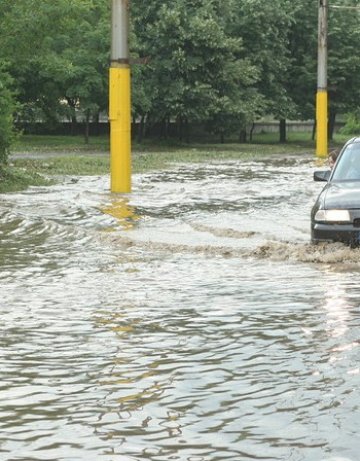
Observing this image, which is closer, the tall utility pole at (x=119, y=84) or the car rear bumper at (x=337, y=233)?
the car rear bumper at (x=337, y=233)

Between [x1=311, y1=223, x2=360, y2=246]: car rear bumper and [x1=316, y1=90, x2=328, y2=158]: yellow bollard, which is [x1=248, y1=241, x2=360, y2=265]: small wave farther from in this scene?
[x1=316, y1=90, x2=328, y2=158]: yellow bollard

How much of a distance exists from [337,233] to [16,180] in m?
14.4

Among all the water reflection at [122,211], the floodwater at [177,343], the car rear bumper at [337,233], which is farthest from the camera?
the water reflection at [122,211]

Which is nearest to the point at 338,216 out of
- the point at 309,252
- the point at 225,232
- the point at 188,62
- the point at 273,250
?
the point at 309,252

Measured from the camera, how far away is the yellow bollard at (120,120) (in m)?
24.1

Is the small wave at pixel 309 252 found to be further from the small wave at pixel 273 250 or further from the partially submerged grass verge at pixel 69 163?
the partially submerged grass verge at pixel 69 163

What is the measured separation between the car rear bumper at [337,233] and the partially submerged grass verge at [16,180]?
485 inches

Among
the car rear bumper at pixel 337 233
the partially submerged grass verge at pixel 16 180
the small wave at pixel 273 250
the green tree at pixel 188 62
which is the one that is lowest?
the partially submerged grass verge at pixel 16 180

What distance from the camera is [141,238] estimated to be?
16.3 meters

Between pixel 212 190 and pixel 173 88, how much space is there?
99.2ft

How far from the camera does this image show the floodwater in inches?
244

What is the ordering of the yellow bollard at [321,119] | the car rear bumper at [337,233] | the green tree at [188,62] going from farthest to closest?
the green tree at [188,62], the yellow bollard at [321,119], the car rear bumper at [337,233]

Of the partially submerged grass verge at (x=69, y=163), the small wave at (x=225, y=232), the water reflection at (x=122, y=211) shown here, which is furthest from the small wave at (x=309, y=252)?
the partially submerged grass verge at (x=69, y=163)

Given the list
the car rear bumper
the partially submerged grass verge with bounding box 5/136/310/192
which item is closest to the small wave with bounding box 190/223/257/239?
the car rear bumper
